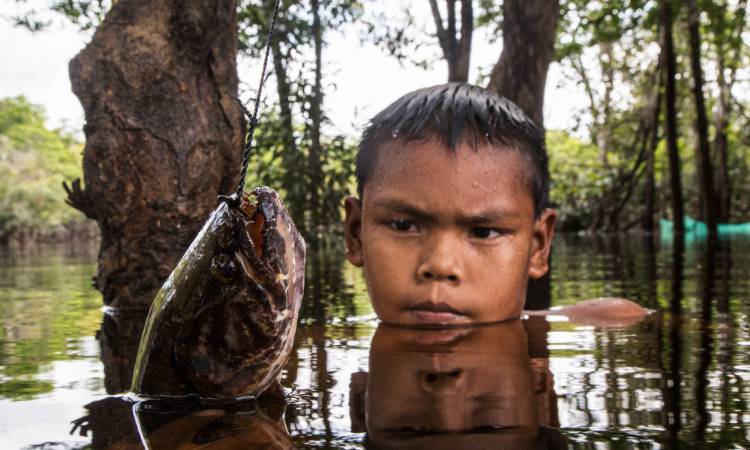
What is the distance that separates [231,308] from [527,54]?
14.9 feet

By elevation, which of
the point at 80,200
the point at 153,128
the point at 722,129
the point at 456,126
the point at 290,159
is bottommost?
the point at 80,200

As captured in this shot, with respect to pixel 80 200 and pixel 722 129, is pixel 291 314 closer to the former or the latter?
pixel 80 200

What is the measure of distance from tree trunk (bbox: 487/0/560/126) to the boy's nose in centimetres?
307

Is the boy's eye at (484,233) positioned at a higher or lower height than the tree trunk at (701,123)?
lower

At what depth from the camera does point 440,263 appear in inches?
100

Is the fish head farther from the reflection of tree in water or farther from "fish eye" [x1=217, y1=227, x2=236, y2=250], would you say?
the reflection of tree in water

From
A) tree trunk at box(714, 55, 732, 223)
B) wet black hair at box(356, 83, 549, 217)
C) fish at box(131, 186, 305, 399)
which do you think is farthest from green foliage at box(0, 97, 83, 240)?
fish at box(131, 186, 305, 399)

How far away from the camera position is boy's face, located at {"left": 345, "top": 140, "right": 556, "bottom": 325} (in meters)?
2.58

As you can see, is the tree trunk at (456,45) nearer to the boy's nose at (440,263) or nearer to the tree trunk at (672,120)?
the tree trunk at (672,120)

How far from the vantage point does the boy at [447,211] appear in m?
2.59

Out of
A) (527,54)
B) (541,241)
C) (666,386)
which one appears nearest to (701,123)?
(527,54)

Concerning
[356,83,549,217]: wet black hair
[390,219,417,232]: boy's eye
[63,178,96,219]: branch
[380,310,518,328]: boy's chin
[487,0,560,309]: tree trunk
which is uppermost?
[487,0,560,309]: tree trunk

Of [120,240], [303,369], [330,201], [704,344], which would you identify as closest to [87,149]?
[120,240]

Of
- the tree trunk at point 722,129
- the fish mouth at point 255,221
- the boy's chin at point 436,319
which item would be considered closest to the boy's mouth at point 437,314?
the boy's chin at point 436,319
